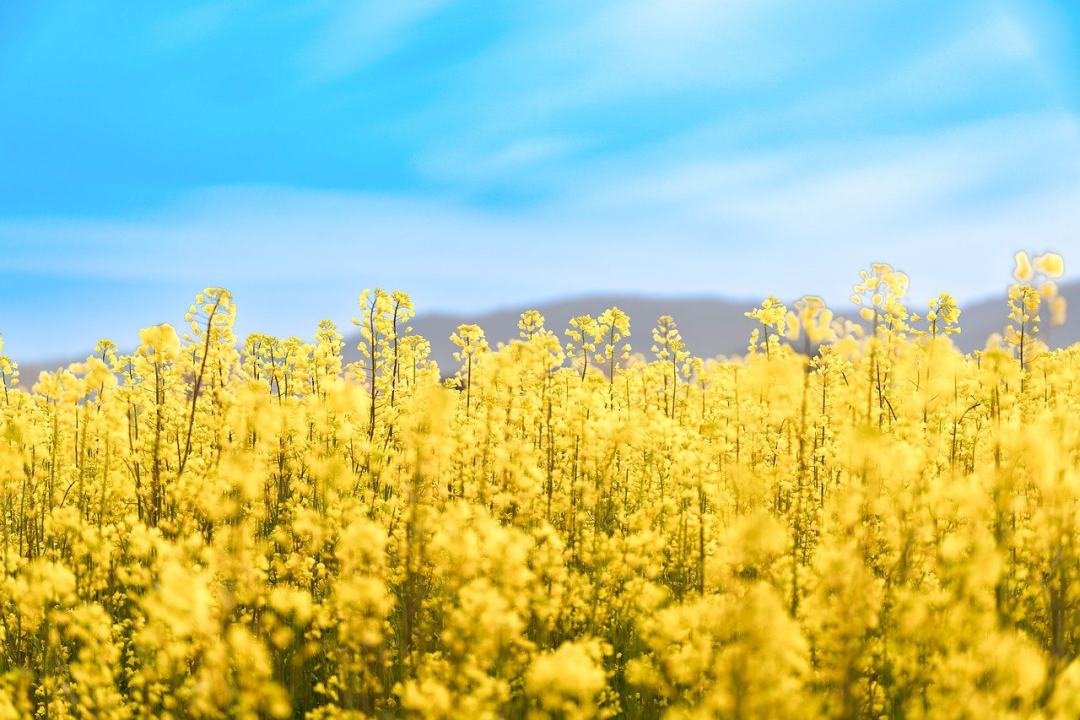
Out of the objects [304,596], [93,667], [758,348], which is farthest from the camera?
[758,348]

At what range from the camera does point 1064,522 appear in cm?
425

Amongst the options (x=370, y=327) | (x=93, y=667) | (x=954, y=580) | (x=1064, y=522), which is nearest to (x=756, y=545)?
(x=954, y=580)

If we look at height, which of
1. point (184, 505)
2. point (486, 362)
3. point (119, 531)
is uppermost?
point (486, 362)

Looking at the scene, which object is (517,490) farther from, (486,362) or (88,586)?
(88,586)

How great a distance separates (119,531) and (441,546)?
452 centimetres

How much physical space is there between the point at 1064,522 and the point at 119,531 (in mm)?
7851

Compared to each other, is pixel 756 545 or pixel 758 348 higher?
pixel 758 348

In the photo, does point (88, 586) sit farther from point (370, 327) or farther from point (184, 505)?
point (370, 327)

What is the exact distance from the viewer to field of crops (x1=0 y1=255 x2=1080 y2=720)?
146 inches

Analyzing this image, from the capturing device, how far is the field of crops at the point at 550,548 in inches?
146

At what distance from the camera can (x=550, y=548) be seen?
211 inches

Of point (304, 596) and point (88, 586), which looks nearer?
point (304, 596)

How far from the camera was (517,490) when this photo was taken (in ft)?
20.9

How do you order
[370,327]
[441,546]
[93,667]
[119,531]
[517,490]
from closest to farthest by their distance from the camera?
[93,667], [441,546], [517,490], [119,531], [370,327]
